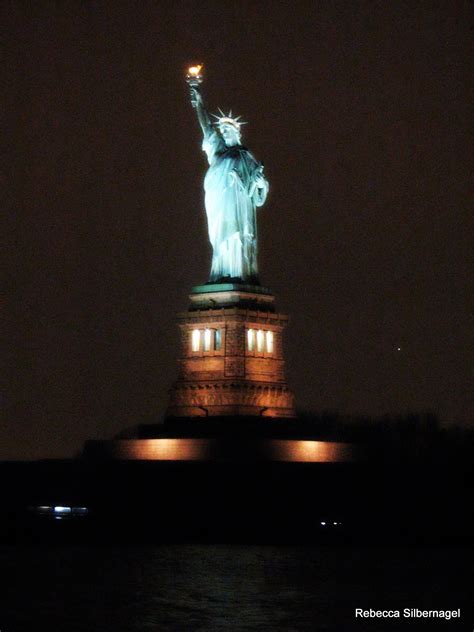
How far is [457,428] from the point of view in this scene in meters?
56.2

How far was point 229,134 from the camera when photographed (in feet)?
161

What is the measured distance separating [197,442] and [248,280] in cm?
706

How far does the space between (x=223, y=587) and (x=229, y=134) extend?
2406cm

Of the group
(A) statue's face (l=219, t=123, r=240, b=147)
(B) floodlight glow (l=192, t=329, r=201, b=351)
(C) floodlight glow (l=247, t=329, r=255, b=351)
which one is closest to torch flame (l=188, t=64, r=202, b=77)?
(A) statue's face (l=219, t=123, r=240, b=147)

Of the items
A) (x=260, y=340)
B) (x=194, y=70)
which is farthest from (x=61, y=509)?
(x=194, y=70)

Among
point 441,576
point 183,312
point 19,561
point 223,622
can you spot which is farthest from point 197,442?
point 223,622

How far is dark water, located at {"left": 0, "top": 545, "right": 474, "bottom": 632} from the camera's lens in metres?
23.6

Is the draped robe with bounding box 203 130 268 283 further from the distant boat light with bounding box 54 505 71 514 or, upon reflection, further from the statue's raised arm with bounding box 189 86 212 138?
the distant boat light with bounding box 54 505 71 514

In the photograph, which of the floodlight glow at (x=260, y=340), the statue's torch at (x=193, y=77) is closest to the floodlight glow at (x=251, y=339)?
the floodlight glow at (x=260, y=340)

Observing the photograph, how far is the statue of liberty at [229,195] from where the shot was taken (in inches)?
1890

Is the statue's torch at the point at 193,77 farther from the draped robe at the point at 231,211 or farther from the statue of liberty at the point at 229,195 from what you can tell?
the draped robe at the point at 231,211

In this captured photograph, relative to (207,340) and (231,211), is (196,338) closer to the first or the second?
(207,340)

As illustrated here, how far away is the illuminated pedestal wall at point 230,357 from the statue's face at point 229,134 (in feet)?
17.6

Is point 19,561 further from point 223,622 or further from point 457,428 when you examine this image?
point 457,428
